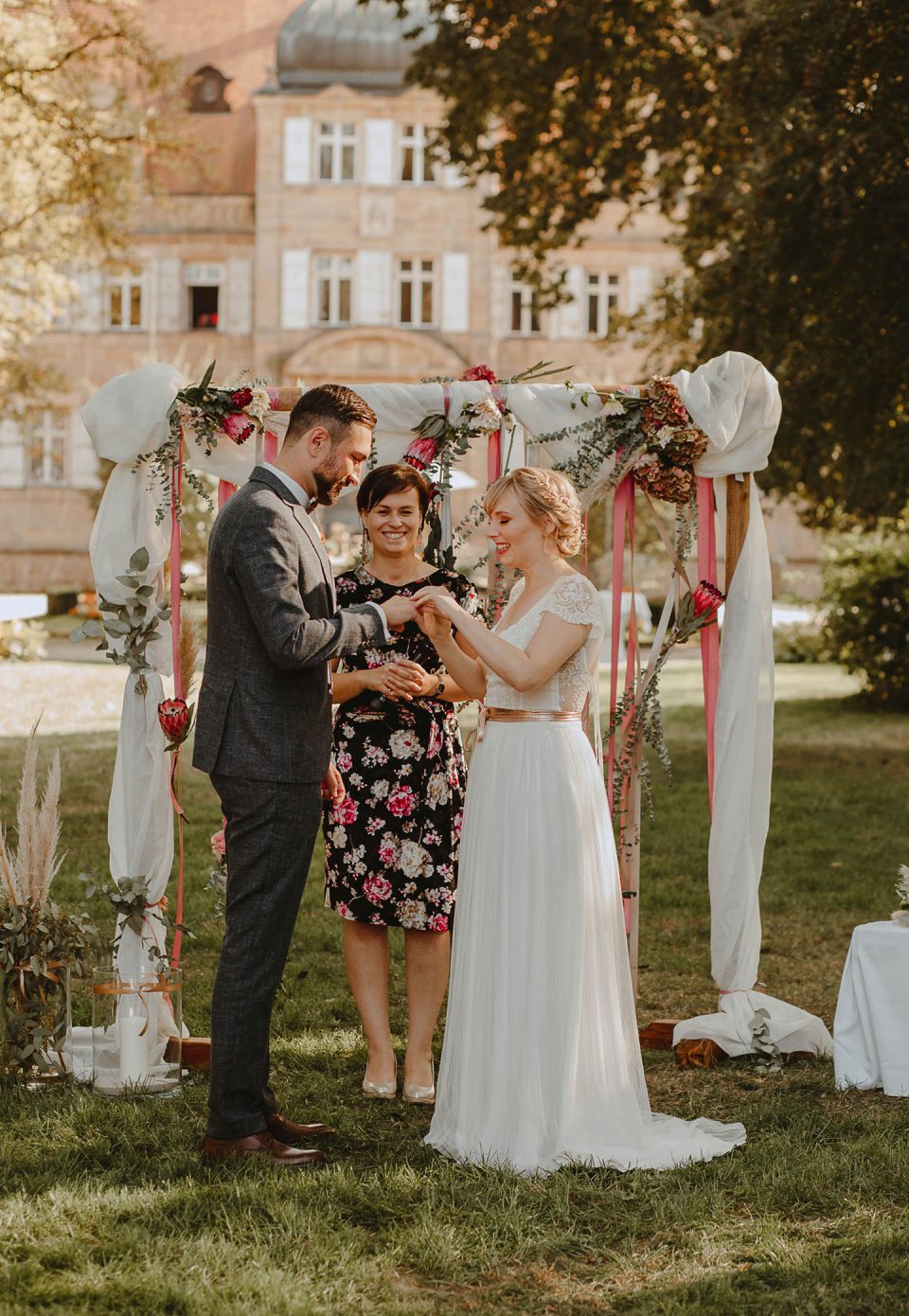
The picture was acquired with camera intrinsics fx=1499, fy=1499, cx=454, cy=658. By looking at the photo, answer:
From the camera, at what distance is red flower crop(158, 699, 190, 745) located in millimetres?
5641

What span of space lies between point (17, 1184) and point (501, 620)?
2307 millimetres

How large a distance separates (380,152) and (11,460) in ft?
39.1

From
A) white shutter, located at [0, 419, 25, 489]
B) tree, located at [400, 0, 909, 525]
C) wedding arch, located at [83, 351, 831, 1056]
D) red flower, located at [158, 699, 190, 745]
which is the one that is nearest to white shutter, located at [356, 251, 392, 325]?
white shutter, located at [0, 419, 25, 489]

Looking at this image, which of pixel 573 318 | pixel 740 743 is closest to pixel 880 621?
pixel 740 743

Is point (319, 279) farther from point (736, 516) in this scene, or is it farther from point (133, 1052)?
point (133, 1052)

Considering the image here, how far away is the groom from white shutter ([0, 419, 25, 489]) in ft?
115

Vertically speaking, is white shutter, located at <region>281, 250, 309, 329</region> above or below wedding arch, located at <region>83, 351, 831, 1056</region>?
above

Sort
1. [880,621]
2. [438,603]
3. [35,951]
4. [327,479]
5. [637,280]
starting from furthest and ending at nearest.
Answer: [637,280] < [880,621] < [35,951] < [438,603] < [327,479]

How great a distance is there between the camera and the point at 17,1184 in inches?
173

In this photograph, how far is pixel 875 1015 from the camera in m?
5.51

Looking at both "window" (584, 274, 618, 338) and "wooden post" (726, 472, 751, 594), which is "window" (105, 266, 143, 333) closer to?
"window" (584, 274, 618, 338)

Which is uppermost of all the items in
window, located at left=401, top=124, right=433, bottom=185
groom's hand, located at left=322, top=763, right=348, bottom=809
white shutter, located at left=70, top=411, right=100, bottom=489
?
window, located at left=401, top=124, right=433, bottom=185

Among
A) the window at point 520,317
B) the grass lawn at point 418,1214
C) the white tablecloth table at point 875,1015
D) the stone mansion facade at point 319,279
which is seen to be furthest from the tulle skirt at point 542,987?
the window at point 520,317

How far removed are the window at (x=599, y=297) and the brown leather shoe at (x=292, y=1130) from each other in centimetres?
3455
